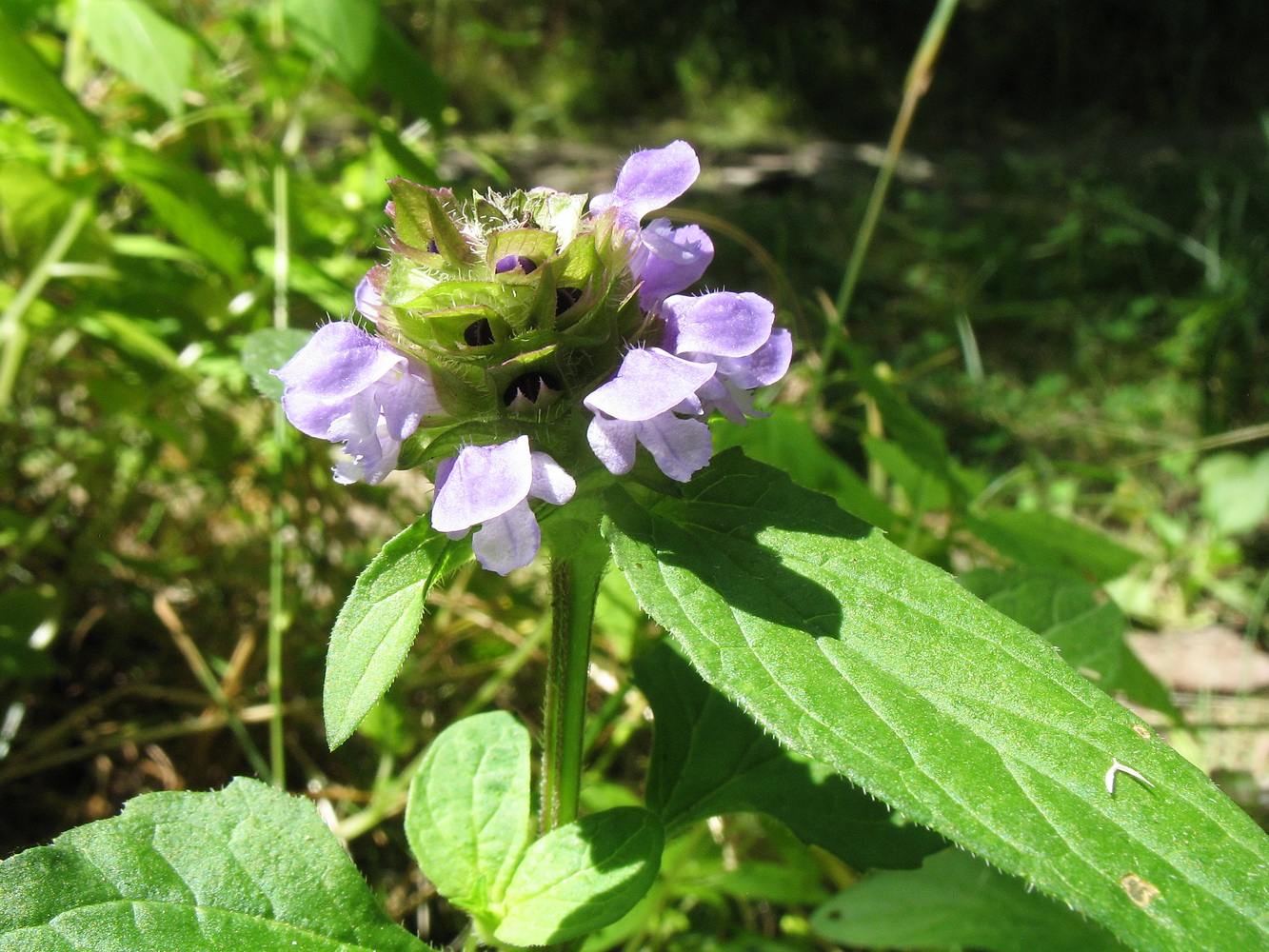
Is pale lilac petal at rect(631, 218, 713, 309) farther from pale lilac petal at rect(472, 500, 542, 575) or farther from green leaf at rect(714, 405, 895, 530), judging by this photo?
green leaf at rect(714, 405, 895, 530)

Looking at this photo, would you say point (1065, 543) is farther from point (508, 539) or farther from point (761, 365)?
point (508, 539)

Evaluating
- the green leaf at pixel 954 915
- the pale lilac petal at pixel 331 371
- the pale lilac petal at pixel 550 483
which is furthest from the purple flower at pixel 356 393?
the green leaf at pixel 954 915

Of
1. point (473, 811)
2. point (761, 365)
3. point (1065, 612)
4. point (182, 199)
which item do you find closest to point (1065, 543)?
point (1065, 612)

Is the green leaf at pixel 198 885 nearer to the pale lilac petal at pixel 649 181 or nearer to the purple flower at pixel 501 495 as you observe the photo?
the purple flower at pixel 501 495

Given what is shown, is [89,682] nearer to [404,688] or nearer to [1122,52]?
[404,688]

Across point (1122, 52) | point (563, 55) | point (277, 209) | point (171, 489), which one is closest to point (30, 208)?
point (277, 209)

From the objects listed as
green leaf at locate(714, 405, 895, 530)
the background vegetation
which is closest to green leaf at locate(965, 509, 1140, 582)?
the background vegetation
